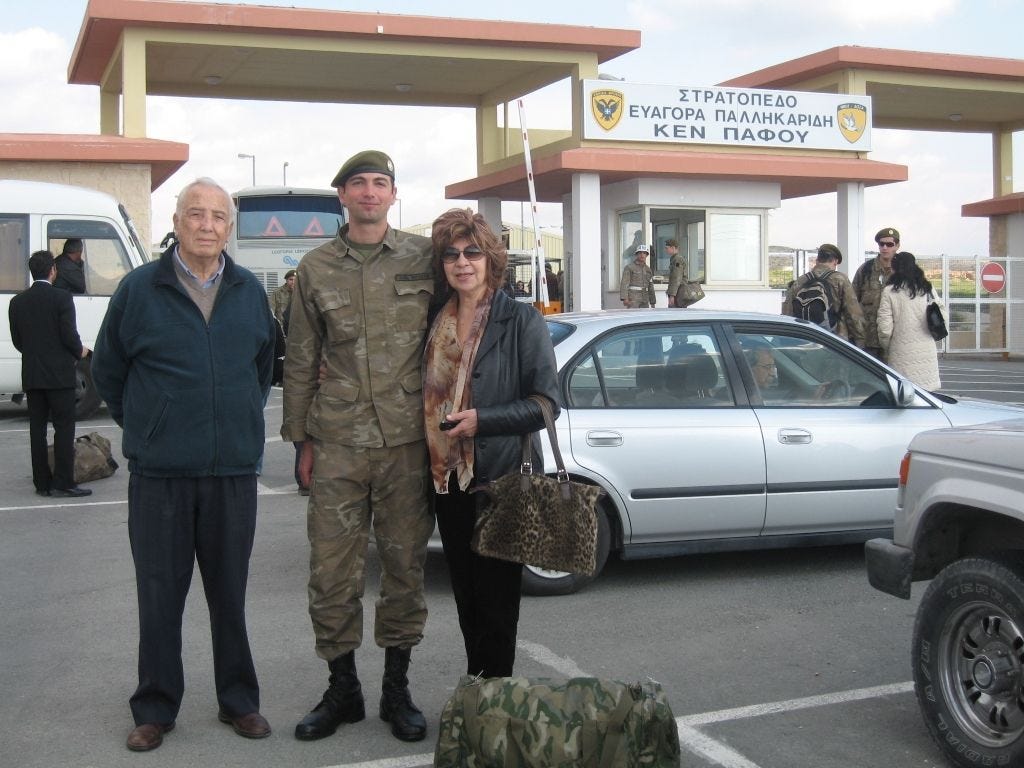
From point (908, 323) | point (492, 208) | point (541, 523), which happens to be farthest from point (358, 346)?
point (492, 208)

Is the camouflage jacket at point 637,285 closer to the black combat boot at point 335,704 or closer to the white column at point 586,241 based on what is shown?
the white column at point 586,241

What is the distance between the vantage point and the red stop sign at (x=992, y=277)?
1108 inches

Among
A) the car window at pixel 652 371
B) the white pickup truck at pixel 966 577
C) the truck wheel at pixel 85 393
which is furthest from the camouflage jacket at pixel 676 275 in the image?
the white pickup truck at pixel 966 577

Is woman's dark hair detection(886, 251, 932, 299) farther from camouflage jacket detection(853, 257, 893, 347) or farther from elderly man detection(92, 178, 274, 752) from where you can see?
elderly man detection(92, 178, 274, 752)

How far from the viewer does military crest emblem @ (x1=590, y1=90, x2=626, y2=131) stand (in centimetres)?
2188

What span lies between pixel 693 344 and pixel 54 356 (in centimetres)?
554

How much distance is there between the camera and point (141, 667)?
13.8ft

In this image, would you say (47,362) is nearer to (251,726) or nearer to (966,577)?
(251,726)

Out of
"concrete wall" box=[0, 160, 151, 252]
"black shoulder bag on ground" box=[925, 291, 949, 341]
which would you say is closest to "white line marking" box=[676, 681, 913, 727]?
"black shoulder bag on ground" box=[925, 291, 949, 341]

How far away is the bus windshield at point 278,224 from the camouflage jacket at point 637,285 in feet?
20.1

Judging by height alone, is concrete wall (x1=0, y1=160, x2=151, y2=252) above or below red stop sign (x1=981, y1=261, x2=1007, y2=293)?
above

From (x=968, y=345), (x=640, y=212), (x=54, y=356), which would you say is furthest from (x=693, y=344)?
(x=968, y=345)

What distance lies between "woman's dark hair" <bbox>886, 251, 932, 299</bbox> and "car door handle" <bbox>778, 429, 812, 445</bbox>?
11.6 ft

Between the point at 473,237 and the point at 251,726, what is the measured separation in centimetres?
190
